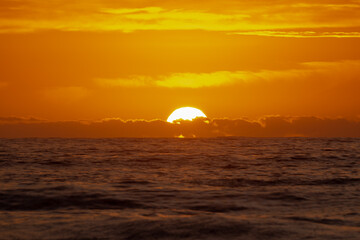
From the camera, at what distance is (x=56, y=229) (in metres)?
18.1

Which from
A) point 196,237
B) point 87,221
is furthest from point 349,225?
point 87,221

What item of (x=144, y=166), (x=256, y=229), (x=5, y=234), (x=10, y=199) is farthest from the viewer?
(x=144, y=166)

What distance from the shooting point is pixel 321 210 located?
73.4ft

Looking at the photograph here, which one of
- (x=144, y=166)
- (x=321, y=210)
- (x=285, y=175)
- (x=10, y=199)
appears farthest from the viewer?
(x=144, y=166)

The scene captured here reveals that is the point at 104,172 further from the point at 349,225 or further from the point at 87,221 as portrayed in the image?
the point at 349,225

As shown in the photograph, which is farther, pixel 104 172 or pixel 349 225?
A: pixel 104 172

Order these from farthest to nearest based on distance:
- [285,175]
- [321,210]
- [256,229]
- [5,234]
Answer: [285,175], [321,210], [256,229], [5,234]

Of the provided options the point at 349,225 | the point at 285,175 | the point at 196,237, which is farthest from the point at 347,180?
the point at 196,237

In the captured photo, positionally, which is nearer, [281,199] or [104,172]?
[281,199]

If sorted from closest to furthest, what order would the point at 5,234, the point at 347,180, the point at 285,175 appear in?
the point at 5,234 → the point at 347,180 → the point at 285,175

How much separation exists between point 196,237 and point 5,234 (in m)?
6.61

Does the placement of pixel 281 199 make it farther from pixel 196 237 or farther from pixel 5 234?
pixel 5 234

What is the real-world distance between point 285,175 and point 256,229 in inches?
778

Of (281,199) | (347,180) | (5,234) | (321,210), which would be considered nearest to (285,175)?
(347,180)
